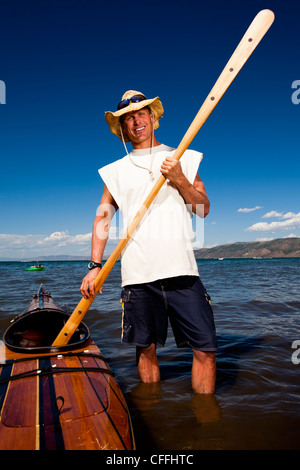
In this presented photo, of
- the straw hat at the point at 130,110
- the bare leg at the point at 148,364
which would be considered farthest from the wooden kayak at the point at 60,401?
the straw hat at the point at 130,110

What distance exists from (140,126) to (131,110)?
181 mm

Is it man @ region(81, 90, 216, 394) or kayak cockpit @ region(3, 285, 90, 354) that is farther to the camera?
kayak cockpit @ region(3, 285, 90, 354)

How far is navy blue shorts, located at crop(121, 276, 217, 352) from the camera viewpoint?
275cm

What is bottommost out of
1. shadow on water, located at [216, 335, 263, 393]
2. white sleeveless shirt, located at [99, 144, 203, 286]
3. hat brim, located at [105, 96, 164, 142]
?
shadow on water, located at [216, 335, 263, 393]

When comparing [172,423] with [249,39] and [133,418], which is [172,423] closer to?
[133,418]

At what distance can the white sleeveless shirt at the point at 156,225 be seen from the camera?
2783mm

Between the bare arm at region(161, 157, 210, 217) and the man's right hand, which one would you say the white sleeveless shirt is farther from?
the man's right hand

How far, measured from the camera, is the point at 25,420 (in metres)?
2.26

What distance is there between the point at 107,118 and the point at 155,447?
318cm

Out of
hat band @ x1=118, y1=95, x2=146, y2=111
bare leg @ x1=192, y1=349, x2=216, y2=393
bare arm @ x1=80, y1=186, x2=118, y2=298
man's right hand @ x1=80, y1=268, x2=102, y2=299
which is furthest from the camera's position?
bare arm @ x1=80, y1=186, x2=118, y2=298

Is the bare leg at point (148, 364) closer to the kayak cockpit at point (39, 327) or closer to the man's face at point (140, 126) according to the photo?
the kayak cockpit at point (39, 327)

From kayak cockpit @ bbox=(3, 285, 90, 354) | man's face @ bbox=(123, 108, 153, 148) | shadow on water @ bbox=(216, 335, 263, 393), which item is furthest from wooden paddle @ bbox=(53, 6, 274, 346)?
shadow on water @ bbox=(216, 335, 263, 393)

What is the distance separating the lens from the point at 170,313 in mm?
2889

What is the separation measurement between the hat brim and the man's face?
0.07 meters
